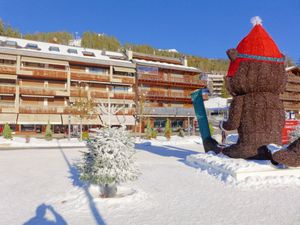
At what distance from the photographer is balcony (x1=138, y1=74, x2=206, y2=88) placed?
1812 inches

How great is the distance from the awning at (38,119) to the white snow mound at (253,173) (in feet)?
98.4

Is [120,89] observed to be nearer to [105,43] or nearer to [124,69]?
[124,69]

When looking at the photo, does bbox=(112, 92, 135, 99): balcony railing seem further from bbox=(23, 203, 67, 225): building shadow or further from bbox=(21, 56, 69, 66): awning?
bbox=(23, 203, 67, 225): building shadow

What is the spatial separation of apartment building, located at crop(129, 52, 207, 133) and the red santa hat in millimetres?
31096

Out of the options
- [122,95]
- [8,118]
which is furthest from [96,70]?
[8,118]

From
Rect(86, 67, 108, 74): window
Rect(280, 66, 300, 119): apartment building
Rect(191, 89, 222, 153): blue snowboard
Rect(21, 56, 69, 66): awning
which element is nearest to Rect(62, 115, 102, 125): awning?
Rect(21, 56, 69, 66): awning

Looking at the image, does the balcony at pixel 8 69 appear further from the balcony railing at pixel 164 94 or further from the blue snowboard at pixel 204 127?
the blue snowboard at pixel 204 127

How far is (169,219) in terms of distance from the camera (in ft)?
20.6

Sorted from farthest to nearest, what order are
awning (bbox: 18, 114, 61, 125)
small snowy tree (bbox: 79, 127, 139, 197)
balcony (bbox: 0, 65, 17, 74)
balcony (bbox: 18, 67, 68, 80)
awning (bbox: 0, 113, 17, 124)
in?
1. balcony (bbox: 18, 67, 68, 80)
2. awning (bbox: 18, 114, 61, 125)
3. balcony (bbox: 0, 65, 17, 74)
4. awning (bbox: 0, 113, 17, 124)
5. small snowy tree (bbox: 79, 127, 139, 197)

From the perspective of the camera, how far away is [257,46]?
39.5ft

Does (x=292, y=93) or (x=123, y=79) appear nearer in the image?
(x=123, y=79)

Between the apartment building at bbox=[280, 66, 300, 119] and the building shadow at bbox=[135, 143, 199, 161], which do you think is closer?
the building shadow at bbox=[135, 143, 199, 161]

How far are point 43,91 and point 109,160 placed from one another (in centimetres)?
3344

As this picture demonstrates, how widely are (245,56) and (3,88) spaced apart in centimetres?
3219
